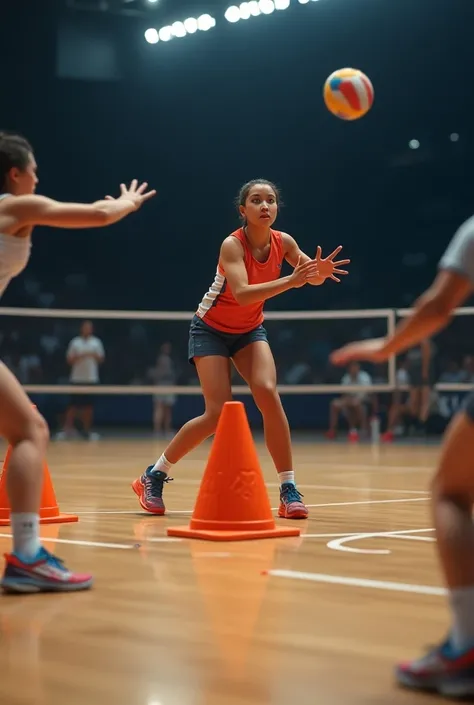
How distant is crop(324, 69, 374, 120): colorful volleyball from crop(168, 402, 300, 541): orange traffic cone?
614cm

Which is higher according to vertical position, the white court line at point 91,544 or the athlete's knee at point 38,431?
the athlete's knee at point 38,431

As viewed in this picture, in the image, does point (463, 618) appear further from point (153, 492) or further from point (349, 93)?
point (349, 93)

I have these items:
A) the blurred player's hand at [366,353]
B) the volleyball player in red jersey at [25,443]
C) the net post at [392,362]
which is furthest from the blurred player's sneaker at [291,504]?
the net post at [392,362]

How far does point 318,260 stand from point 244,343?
2.93 ft

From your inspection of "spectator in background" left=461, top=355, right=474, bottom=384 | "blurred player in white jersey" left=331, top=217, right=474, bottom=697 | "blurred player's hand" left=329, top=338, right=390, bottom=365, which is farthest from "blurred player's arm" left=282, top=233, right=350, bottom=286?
"spectator in background" left=461, top=355, right=474, bottom=384

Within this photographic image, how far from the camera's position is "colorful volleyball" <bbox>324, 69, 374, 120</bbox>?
11211 mm

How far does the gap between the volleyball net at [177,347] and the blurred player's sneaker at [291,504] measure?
32.9 ft

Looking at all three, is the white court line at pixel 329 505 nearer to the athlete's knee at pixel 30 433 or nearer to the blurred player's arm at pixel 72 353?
the athlete's knee at pixel 30 433

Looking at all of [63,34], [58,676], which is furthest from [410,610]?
[63,34]

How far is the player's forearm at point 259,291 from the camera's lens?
629 cm

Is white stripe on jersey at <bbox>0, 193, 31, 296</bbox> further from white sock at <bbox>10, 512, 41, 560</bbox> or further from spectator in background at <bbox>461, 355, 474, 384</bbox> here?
spectator in background at <bbox>461, 355, 474, 384</bbox>

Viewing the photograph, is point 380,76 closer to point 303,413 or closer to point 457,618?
point 303,413

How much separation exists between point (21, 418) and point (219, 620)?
3.60ft

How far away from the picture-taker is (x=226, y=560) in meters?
5.07
